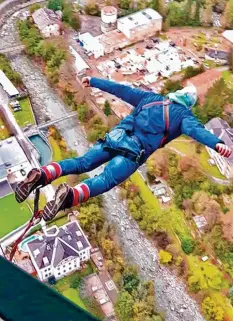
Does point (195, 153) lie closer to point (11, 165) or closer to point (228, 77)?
point (228, 77)

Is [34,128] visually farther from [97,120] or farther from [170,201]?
[170,201]

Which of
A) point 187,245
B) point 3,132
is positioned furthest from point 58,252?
point 3,132

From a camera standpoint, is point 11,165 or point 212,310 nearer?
point 212,310

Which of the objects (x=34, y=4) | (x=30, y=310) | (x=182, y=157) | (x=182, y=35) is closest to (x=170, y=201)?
(x=182, y=157)

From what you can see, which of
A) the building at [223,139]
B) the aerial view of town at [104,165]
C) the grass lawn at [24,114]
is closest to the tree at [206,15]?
the aerial view of town at [104,165]

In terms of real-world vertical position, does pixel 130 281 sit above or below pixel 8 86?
below

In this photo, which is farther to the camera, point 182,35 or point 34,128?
point 182,35

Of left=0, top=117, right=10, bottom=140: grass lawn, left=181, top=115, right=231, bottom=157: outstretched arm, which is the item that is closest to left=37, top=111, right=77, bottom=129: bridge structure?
left=0, top=117, right=10, bottom=140: grass lawn
